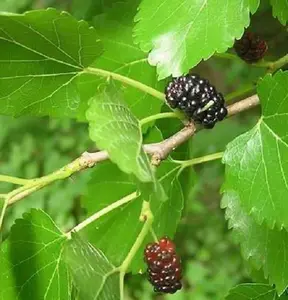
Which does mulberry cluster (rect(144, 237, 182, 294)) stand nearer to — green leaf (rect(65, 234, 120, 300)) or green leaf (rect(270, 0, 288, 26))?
green leaf (rect(65, 234, 120, 300))

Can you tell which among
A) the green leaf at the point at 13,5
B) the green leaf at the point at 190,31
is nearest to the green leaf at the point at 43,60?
the green leaf at the point at 190,31

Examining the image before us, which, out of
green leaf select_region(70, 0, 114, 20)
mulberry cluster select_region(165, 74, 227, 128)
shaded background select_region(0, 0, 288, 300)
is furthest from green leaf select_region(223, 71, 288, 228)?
shaded background select_region(0, 0, 288, 300)

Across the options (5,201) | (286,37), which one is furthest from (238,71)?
(5,201)

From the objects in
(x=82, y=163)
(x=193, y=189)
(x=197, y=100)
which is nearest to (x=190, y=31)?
(x=197, y=100)

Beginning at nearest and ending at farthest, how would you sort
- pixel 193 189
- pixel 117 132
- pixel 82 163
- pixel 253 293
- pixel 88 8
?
pixel 117 132 → pixel 82 163 → pixel 253 293 → pixel 88 8 → pixel 193 189

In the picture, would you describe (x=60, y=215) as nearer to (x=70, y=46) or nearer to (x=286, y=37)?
(x=286, y=37)

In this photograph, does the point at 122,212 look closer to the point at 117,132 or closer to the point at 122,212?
the point at 122,212

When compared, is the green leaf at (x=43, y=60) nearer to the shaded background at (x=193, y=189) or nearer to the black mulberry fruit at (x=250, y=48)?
the black mulberry fruit at (x=250, y=48)
